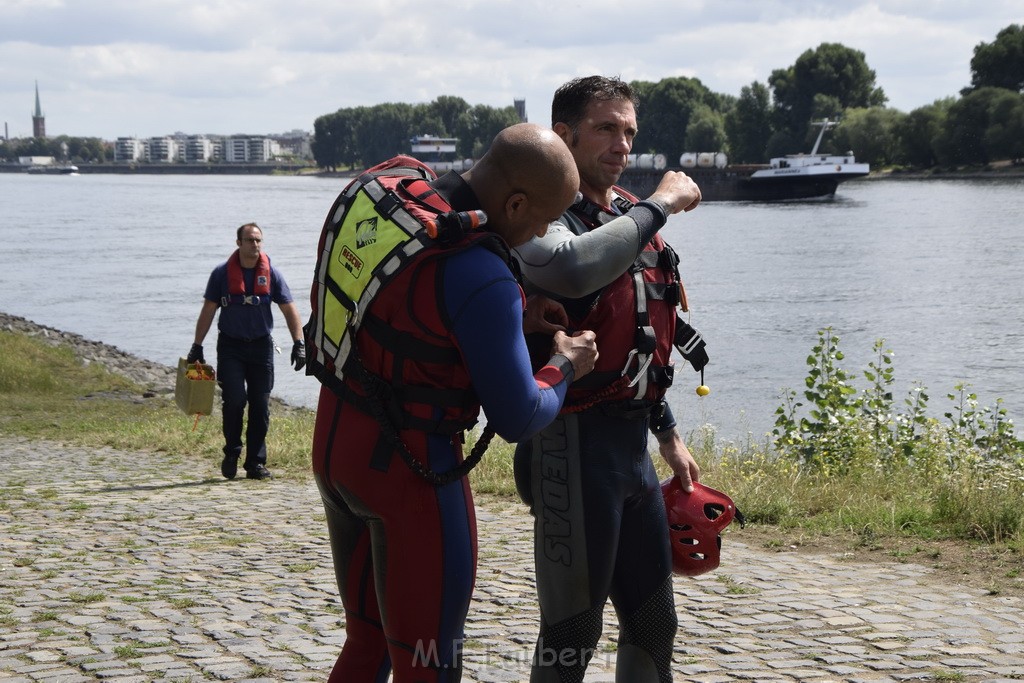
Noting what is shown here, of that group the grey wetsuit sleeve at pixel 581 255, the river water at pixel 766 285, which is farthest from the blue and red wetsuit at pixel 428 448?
the river water at pixel 766 285

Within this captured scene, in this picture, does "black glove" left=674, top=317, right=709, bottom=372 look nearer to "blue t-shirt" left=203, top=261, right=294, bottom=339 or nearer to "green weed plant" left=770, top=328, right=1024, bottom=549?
"green weed plant" left=770, top=328, right=1024, bottom=549

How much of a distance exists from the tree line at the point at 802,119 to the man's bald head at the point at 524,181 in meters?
83.8

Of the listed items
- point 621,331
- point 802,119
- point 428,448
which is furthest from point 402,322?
point 802,119

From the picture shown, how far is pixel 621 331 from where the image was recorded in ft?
10.9

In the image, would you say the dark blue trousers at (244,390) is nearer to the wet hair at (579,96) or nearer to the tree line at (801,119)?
the wet hair at (579,96)

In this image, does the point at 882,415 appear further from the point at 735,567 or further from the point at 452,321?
the point at 452,321

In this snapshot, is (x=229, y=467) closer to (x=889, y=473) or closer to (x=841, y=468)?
(x=841, y=468)

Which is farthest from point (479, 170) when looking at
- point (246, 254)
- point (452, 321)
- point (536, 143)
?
point (246, 254)

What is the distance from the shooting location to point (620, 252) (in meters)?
3.16

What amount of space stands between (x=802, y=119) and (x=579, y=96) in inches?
4736

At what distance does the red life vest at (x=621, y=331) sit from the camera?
3303 millimetres

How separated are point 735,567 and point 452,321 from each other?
4.20m

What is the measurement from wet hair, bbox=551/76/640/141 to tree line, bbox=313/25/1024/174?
8310 cm

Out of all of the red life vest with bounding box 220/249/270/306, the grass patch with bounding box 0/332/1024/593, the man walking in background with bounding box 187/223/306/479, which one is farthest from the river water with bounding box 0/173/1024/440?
the red life vest with bounding box 220/249/270/306
